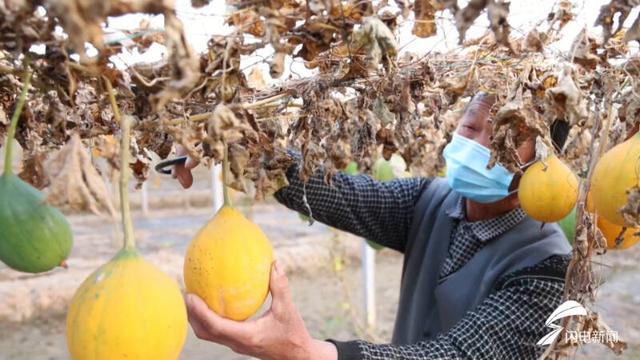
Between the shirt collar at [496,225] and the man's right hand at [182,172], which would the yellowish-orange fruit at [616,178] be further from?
the man's right hand at [182,172]

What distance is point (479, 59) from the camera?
139cm

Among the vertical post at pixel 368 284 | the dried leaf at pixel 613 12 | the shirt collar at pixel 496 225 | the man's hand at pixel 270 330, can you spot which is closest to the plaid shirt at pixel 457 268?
the shirt collar at pixel 496 225

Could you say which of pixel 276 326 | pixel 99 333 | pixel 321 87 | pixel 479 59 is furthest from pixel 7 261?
pixel 479 59

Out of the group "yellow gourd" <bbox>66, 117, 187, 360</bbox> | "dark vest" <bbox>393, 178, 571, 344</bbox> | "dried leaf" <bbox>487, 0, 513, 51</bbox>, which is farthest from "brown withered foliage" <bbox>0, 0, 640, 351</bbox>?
"dark vest" <bbox>393, 178, 571, 344</bbox>

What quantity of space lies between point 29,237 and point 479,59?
3.24 ft

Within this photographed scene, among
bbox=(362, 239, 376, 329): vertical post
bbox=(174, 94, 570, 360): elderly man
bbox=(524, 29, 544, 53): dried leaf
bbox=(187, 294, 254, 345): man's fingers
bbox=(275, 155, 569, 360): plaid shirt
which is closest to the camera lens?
bbox=(187, 294, 254, 345): man's fingers

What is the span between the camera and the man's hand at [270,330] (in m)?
0.96

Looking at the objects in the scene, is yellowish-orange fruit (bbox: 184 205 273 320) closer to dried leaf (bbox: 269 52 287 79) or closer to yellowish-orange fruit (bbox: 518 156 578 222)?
dried leaf (bbox: 269 52 287 79)

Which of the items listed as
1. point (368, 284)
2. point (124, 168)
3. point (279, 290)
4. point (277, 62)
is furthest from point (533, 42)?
point (368, 284)

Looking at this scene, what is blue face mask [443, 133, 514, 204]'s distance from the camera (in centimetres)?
187

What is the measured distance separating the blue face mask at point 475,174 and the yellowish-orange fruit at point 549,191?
310mm

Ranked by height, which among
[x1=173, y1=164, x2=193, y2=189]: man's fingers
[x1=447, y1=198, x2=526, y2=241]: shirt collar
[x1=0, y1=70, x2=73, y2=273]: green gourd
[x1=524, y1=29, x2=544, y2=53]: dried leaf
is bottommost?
[x1=447, y1=198, x2=526, y2=241]: shirt collar

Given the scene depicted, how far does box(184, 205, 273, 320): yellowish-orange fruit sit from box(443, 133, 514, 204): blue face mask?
1.06m

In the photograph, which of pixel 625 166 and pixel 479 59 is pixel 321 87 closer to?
pixel 479 59
